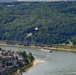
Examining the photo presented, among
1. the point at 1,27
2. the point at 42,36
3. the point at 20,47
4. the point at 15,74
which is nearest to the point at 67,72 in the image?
the point at 15,74

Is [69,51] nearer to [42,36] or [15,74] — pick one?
[42,36]

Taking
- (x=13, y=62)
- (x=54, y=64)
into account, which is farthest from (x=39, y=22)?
Result: (x=13, y=62)

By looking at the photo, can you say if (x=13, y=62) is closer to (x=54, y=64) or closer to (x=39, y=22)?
(x=54, y=64)

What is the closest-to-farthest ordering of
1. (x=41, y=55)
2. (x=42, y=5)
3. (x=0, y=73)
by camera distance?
1. (x=0, y=73)
2. (x=41, y=55)
3. (x=42, y=5)

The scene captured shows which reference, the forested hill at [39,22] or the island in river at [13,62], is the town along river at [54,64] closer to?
the island in river at [13,62]

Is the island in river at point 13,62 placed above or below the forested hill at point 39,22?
below

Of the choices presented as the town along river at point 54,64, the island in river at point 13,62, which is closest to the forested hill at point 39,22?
the town along river at point 54,64

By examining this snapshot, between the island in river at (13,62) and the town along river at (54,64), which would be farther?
the island in river at (13,62)
